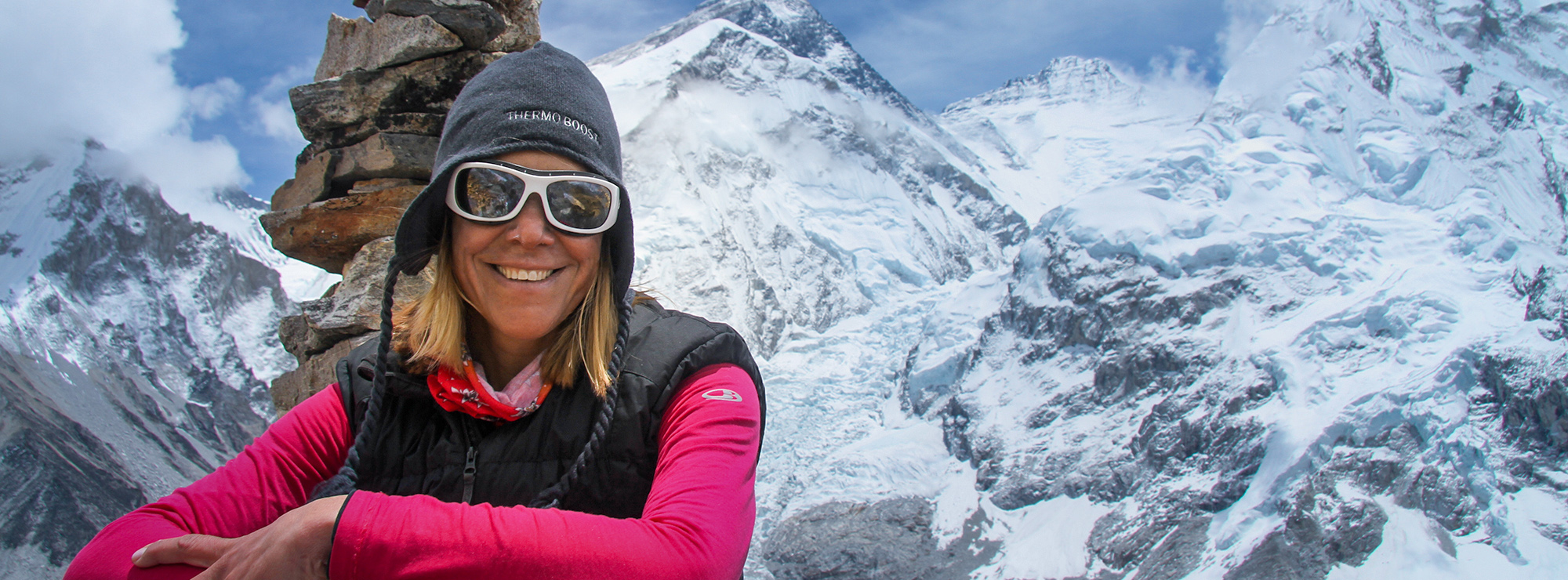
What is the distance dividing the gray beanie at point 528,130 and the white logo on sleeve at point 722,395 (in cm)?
42

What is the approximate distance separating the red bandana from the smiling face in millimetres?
138

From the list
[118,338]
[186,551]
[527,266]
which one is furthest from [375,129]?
[118,338]

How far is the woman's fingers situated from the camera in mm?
1612

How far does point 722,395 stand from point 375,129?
381 centimetres

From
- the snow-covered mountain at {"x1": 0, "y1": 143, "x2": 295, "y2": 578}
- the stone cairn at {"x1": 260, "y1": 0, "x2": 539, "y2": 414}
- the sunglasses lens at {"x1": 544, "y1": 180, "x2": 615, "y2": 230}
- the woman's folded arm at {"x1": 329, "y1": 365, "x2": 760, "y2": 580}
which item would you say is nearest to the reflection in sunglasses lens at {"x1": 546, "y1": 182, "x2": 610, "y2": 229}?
the sunglasses lens at {"x1": 544, "y1": 180, "x2": 615, "y2": 230}

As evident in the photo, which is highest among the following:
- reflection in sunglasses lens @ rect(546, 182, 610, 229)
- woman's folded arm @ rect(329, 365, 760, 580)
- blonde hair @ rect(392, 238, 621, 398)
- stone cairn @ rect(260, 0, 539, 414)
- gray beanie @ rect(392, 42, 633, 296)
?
stone cairn @ rect(260, 0, 539, 414)

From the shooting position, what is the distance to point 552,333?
215 centimetres

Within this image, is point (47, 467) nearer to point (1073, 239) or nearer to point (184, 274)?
point (184, 274)

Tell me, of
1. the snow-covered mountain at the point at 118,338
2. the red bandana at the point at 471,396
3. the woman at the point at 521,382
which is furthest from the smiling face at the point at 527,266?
the snow-covered mountain at the point at 118,338

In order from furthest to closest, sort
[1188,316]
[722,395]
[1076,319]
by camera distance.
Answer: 1. [1076,319]
2. [1188,316]
3. [722,395]

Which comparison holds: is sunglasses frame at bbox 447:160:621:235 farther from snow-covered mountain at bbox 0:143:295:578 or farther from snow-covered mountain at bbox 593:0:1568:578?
snow-covered mountain at bbox 0:143:295:578

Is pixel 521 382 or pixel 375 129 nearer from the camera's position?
pixel 521 382

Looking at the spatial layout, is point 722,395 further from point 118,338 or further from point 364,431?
point 118,338

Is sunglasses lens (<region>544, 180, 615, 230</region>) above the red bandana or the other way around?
above
